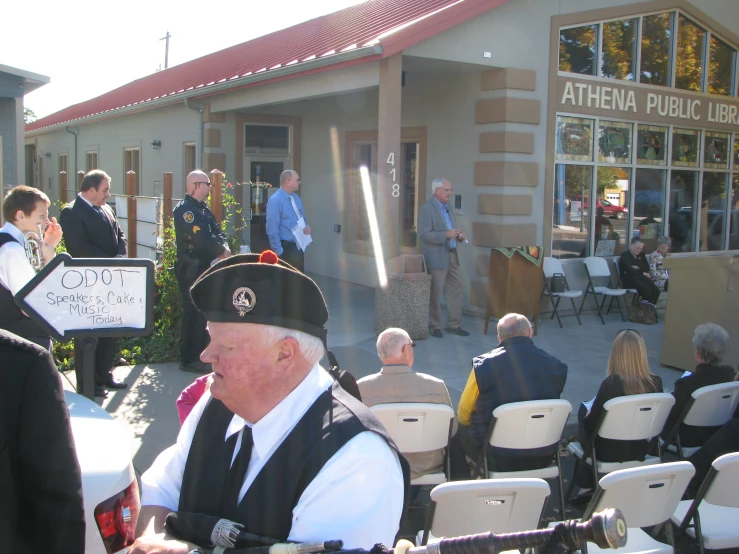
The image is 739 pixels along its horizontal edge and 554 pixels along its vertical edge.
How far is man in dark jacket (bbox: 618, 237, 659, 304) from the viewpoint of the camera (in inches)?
397

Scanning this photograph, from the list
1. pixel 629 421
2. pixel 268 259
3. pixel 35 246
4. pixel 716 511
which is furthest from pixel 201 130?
pixel 268 259

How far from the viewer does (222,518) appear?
185 cm

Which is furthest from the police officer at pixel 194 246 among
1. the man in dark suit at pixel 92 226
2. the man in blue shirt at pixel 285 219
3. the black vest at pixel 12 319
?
the black vest at pixel 12 319

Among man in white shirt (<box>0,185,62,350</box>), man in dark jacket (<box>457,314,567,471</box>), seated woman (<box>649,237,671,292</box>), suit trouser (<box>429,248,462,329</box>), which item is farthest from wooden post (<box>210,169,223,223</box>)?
seated woman (<box>649,237,671,292</box>)

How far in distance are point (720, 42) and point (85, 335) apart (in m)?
11.3

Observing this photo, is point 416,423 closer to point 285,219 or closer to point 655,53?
point 285,219

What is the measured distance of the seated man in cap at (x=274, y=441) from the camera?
170cm

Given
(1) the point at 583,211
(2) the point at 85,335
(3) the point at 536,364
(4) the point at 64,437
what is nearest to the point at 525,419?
(3) the point at 536,364

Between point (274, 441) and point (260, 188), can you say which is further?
point (260, 188)

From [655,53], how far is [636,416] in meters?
8.19

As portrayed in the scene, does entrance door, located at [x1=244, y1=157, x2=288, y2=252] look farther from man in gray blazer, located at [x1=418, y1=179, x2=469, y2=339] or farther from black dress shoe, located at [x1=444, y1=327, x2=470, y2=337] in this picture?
black dress shoe, located at [x1=444, y1=327, x2=470, y2=337]

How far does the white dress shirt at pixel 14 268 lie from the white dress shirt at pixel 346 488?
298 cm

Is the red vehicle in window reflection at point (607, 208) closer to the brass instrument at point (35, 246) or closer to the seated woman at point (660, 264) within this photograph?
the seated woman at point (660, 264)

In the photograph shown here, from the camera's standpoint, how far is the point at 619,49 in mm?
10359
